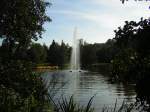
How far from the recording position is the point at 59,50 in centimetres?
16788

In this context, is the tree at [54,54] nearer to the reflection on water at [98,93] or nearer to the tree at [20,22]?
the reflection on water at [98,93]

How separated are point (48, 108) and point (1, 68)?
5.83 m

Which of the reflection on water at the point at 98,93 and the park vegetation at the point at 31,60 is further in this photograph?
the reflection on water at the point at 98,93

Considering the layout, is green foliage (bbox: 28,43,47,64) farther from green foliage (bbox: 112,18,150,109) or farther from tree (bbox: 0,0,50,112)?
green foliage (bbox: 112,18,150,109)

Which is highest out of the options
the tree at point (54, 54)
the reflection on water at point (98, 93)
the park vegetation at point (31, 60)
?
the tree at point (54, 54)

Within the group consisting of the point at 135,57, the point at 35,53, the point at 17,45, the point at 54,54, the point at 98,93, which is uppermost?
the point at 54,54

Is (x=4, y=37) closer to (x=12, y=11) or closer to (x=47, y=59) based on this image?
(x=12, y=11)

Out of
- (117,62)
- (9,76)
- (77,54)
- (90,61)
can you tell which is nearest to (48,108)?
(117,62)

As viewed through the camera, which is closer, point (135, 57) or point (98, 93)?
point (135, 57)

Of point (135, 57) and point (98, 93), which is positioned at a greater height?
point (135, 57)

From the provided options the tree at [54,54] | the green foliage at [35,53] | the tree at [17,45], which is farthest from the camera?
the tree at [54,54]

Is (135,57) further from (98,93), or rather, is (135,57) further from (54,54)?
(54,54)

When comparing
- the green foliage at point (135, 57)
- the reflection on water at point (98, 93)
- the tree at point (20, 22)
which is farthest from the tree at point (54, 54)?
the green foliage at point (135, 57)

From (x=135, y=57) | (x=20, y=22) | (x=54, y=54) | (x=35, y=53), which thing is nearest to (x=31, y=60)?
(x=20, y=22)
